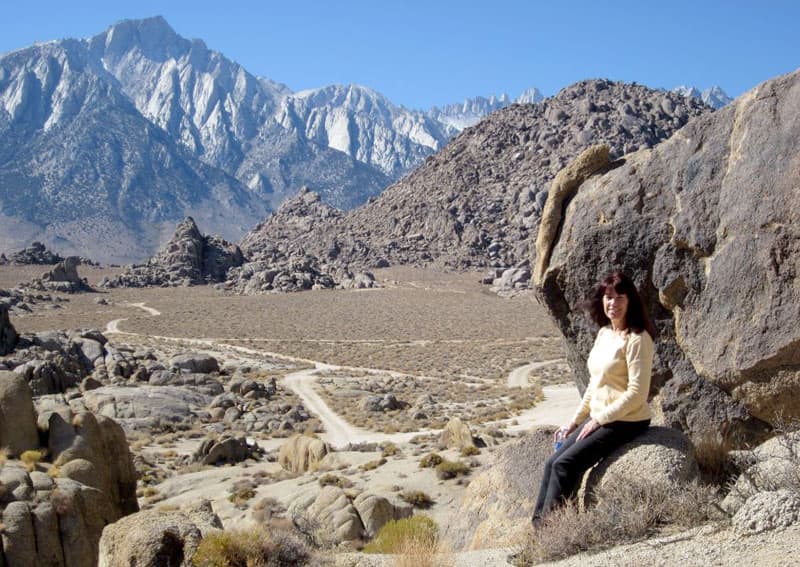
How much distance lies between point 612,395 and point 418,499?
29.2ft

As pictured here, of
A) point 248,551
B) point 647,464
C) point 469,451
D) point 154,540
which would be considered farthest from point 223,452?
point 647,464

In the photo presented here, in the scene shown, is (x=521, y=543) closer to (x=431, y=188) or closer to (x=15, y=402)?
(x=15, y=402)

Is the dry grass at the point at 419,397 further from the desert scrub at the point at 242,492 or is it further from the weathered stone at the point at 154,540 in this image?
the weathered stone at the point at 154,540

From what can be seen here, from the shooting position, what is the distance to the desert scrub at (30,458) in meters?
13.0

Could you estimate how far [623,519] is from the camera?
6.00 meters

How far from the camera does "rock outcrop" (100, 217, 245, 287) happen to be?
110312 mm

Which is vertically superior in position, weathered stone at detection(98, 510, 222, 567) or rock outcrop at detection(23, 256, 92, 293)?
rock outcrop at detection(23, 256, 92, 293)

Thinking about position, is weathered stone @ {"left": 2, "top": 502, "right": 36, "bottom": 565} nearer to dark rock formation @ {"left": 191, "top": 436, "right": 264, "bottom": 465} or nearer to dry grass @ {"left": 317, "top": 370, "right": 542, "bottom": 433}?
dark rock formation @ {"left": 191, "top": 436, "right": 264, "bottom": 465}

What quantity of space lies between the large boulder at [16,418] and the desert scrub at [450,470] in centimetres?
819

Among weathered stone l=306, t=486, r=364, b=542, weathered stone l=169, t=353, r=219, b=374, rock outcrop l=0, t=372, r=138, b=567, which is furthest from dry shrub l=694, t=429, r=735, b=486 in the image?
weathered stone l=169, t=353, r=219, b=374

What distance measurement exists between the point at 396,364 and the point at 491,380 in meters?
8.49

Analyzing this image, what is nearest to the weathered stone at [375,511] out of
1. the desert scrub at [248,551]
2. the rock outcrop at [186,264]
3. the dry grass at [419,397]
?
the desert scrub at [248,551]

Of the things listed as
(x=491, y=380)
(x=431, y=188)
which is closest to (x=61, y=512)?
(x=491, y=380)

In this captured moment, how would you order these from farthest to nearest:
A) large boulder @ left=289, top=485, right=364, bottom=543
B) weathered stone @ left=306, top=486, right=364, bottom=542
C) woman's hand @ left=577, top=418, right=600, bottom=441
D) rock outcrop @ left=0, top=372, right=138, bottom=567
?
weathered stone @ left=306, top=486, right=364, bottom=542 → large boulder @ left=289, top=485, right=364, bottom=543 → rock outcrop @ left=0, top=372, right=138, bottom=567 → woman's hand @ left=577, top=418, right=600, bottom=441
